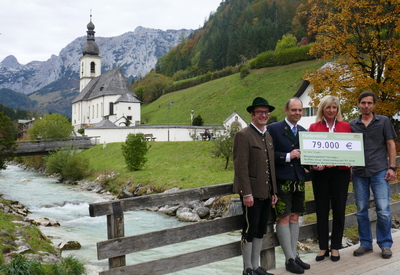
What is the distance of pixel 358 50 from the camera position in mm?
17109

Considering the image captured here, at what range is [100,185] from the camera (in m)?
27.8

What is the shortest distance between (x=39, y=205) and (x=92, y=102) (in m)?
63.2

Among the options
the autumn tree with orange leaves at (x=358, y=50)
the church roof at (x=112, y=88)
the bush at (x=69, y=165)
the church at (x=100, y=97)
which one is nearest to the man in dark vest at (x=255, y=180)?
the autumn tree with orange leaves at (x=358, y=50)

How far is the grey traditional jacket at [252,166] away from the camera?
455 centimetres

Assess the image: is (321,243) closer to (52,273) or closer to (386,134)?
(386,134)

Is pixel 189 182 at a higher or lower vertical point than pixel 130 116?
lower

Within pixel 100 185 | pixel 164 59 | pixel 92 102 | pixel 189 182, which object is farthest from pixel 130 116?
pixel 164 59

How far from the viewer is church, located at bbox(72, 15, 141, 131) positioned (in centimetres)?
6931

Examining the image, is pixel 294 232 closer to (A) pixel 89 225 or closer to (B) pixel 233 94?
(A) pixel 89 225

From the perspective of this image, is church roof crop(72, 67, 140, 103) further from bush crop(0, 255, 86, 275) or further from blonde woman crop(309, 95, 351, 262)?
blonde woman crop(309, 95, 351, 262)

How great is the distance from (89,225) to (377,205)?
12.3m

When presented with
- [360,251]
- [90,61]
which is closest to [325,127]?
[360,251]

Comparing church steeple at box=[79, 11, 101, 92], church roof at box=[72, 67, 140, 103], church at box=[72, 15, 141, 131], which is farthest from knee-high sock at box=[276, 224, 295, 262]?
church steeple at box=[79, 11, 101, 92]

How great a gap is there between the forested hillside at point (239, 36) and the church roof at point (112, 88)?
30606 mm
